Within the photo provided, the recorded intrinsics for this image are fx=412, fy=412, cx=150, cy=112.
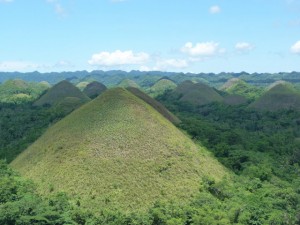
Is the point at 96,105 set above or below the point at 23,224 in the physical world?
above

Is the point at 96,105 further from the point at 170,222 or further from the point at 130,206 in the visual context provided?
the point at 170,222

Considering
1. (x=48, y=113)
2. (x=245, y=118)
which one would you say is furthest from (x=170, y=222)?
(x=245, y=118)

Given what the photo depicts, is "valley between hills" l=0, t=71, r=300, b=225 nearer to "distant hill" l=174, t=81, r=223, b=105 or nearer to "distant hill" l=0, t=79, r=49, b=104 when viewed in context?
"distant hill" l=174, t=81, r=223, b=105

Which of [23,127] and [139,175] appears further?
[23,127]

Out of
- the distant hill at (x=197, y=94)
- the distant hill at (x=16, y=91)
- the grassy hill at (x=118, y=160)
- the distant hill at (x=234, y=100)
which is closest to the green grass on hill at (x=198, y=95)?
the distant hill at (x=197, y=94)

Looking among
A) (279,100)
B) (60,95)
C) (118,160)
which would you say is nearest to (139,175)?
(118,160)

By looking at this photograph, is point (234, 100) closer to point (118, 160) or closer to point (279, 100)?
point (279, 100)

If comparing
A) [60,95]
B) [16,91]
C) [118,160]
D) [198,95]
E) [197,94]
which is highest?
[197,94]
